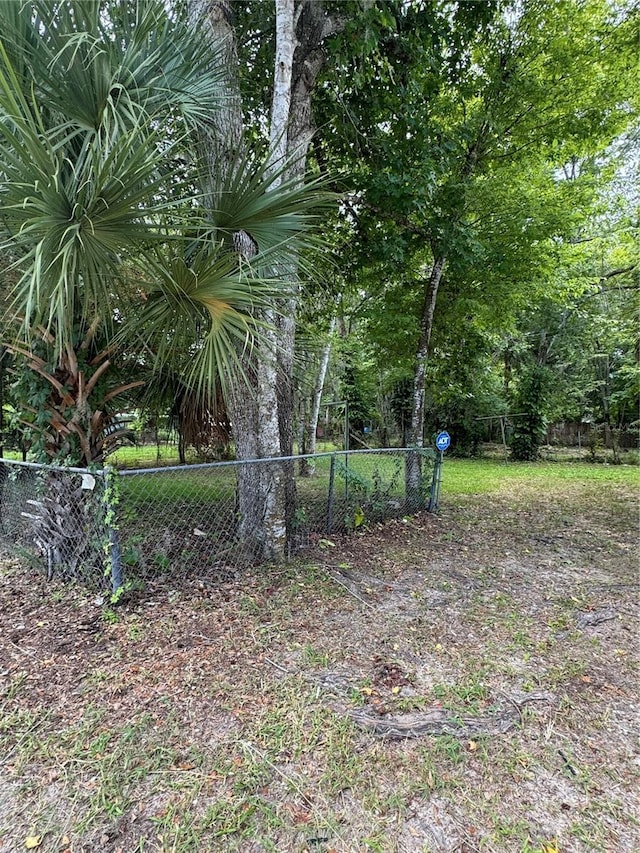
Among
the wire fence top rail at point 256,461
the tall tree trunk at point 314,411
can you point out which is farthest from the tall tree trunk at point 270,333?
the tall tree trunk at point 314,411

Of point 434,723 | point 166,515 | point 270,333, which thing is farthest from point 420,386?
point 434,723

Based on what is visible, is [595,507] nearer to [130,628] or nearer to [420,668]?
[420,668]

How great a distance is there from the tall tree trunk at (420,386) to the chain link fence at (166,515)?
14.5 inches

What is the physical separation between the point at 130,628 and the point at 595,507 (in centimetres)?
672

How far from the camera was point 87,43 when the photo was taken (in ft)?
8.13

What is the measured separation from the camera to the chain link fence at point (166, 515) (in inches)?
119

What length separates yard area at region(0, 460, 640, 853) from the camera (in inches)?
57.9

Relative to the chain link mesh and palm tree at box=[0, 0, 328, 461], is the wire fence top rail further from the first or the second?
palm tree at box=[0, 0, 328, 461]

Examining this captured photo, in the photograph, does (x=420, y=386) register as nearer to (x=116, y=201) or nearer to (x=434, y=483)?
(x=434, y=483)

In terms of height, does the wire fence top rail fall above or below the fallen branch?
above

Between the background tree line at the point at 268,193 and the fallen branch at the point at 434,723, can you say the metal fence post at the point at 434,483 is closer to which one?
the background tree line at the point at 268,193

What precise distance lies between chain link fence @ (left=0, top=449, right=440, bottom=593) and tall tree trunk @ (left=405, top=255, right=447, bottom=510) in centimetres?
37

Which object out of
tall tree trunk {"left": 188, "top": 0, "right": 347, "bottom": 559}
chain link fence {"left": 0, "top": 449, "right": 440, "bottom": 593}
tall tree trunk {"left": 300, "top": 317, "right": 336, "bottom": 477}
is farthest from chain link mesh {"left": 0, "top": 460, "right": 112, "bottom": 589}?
tall tree trunk {"left": 300, "top": 317, "right": 336, "bottom": 477}

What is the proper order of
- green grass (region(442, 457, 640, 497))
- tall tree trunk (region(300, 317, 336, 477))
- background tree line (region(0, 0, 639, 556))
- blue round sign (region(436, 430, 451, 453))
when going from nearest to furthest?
background tree line (region(0, 0, 639, 556)), blue round sign (region(436, 430, 451, 453)), green grass (region(442, 457, 640, 497)), tall tree trunk (region(300, 317, 336, 477))
